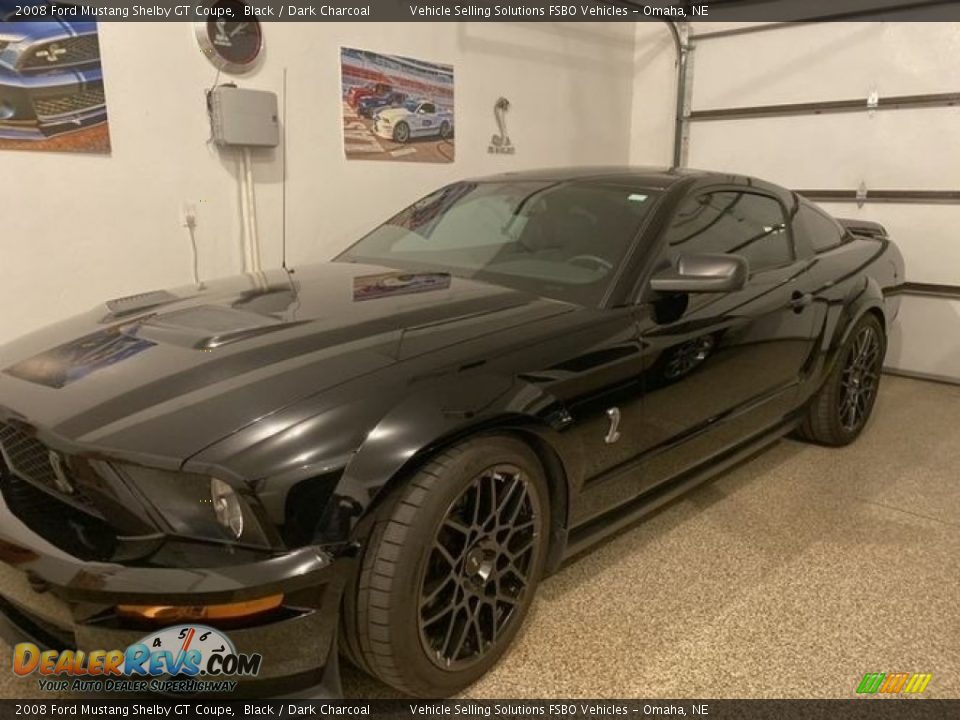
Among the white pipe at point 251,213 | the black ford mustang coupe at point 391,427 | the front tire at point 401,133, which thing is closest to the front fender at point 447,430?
the black ford mustang coupe at point 391,427

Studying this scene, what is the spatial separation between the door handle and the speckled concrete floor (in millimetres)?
755

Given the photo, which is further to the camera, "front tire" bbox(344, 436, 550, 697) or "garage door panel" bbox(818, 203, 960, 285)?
"garage door panel" bbox(818, 203, 960, 285)

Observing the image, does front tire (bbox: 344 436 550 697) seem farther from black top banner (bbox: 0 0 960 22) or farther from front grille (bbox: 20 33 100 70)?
black top banner (bbox: 0 0 960 22)

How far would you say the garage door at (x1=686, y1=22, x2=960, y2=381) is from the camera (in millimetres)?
4480

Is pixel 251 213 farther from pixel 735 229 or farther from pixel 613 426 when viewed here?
pixel 613 426

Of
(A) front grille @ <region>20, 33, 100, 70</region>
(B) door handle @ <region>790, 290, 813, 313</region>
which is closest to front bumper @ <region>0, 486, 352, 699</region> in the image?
(B) door handle @ <region>790, 290, 813, 313</region>

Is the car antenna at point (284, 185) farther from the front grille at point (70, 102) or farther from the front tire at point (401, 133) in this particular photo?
the front grille at point (70, 102)

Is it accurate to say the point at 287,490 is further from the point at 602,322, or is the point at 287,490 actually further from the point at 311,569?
the point at 602,322

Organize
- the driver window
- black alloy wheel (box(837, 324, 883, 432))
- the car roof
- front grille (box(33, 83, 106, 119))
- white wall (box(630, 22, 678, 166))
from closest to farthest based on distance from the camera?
the driver window, the car roof, front grille (box(33, 83, 106, 119)), black alloy wheel (box(837, 324, 883, 432)), white wall (box(630, 22, 678, 166))

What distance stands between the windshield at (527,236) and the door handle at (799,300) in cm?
77

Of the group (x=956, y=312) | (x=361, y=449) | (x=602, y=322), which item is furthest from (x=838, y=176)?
(x=361, y=449)

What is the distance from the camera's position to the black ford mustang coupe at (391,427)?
1.28 meters

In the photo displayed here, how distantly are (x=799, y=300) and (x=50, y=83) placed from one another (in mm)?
3193

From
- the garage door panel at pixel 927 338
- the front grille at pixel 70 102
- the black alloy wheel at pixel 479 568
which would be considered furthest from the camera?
the garage door panel at pixel 927 338
